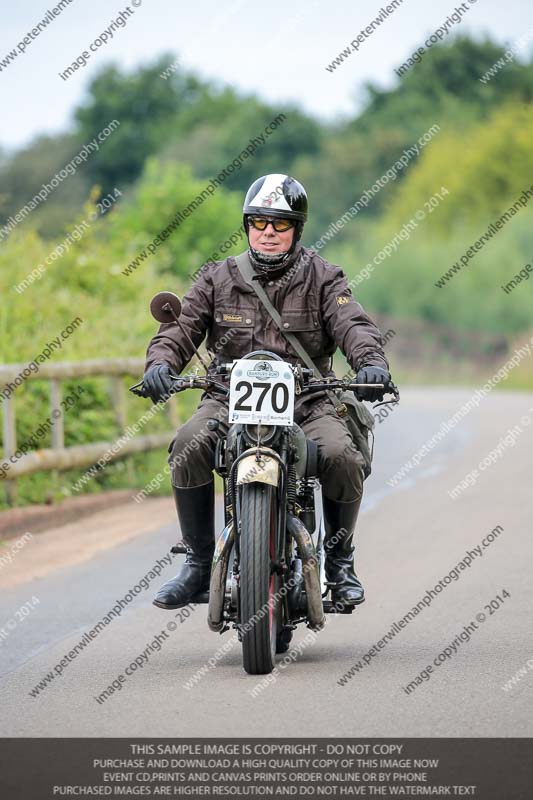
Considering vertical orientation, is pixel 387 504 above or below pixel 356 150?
below

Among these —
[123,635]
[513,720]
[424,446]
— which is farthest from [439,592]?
[424,446]

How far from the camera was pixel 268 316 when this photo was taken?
275 inches

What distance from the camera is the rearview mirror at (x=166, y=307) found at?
6.56m

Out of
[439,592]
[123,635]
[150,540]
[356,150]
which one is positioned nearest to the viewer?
[123,635]

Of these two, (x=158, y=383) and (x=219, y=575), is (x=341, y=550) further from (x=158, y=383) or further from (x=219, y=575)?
(x=158, y=383)

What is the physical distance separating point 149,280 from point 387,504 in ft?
26.5

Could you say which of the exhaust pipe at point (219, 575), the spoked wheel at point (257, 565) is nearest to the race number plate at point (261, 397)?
the spoked wheel at point (257, 565)

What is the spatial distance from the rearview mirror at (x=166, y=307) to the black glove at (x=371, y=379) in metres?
0.84

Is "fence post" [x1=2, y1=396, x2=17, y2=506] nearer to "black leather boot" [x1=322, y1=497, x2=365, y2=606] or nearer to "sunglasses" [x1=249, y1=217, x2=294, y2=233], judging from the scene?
"black leather boot" [x1=322, y1=497, x2=365, y2=606]

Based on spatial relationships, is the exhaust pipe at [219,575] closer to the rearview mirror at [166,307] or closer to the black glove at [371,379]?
the black glove at [371,379]

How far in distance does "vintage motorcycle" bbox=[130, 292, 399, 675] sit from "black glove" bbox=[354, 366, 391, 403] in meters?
0.05

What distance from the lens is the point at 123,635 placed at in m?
7.81
